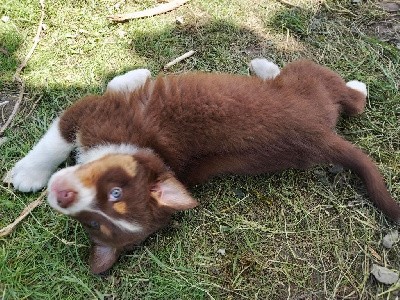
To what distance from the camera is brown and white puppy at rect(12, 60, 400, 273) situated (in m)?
3.34

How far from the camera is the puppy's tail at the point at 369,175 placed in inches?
152

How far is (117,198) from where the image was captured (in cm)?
329

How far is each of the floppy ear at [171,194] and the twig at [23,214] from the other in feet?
3.16

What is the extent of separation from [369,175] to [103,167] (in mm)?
1939

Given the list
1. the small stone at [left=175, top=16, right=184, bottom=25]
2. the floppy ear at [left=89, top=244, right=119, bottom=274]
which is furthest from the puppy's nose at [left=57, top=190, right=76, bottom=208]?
the small stone at [left=175, top=16, right=184, bottom=25]

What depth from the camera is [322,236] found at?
13.1 feet

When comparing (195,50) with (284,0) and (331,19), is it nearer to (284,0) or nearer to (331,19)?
(284,0)

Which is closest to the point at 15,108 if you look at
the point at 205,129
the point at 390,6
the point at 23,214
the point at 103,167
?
the point at 23,214

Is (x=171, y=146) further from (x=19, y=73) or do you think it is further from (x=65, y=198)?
(x=19, y=73)

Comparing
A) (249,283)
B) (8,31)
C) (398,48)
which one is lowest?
(249,283)

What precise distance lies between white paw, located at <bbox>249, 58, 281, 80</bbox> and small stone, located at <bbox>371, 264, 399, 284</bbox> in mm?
1704

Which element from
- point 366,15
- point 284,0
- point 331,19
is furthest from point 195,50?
point 366,15

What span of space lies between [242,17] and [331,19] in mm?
837

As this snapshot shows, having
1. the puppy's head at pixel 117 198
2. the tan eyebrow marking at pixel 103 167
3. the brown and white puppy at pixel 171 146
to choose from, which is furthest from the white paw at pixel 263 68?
the tan eyebrow marking at pixel 103 167
